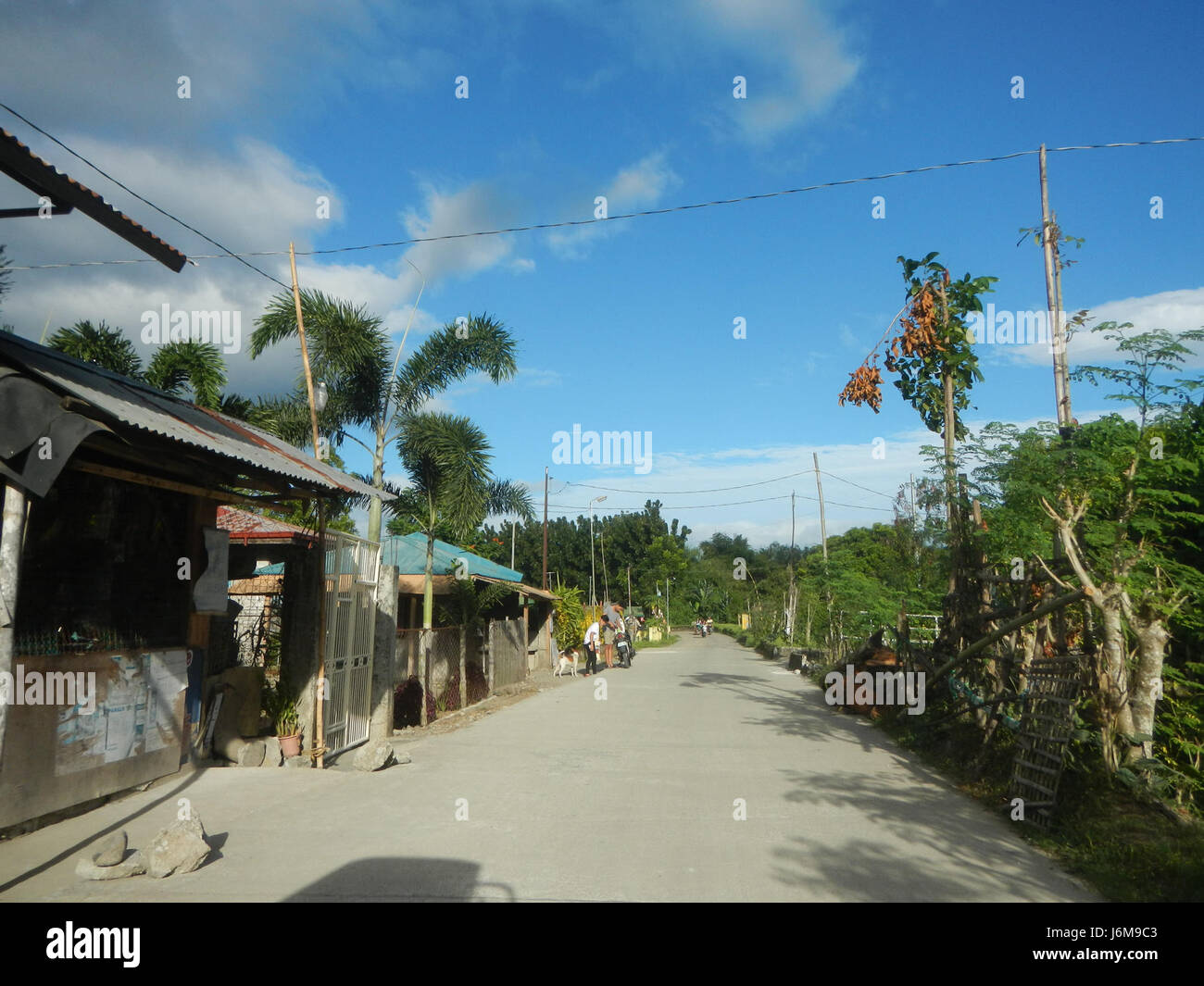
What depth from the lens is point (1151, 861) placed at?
19.6 ft

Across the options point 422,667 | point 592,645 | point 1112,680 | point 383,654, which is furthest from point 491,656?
point 1112,680

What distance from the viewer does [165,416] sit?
7.54 meters

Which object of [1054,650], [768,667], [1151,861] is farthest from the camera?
[768,667]

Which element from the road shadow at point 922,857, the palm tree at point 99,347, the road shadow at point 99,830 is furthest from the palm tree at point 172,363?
the road shadow at point 922,857

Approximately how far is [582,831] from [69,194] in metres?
6.19

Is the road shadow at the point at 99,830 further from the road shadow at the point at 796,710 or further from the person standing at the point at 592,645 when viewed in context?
the person standing at the point at 592,645

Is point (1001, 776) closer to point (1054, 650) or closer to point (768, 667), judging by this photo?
point (1054, 650)

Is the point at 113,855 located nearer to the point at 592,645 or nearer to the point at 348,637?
the point at 348,637

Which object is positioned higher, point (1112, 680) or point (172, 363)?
point (172, 363)

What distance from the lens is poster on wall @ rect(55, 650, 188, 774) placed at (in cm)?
707

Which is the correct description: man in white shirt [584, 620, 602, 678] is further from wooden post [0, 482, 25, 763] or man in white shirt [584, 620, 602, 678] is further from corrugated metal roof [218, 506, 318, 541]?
wooden post [0, 482, 25, 763]
